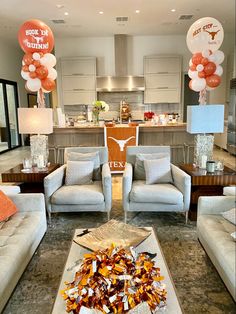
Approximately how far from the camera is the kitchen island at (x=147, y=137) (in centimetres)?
511

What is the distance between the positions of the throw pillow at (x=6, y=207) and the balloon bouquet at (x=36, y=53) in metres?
1.94

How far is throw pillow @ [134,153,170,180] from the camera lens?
139 inches

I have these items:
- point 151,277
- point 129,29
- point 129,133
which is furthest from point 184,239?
point 129,29

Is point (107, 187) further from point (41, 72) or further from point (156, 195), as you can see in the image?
point (41, 72)

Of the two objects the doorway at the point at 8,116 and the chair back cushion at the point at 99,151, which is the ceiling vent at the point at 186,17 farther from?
the doorway at the point at 8,116

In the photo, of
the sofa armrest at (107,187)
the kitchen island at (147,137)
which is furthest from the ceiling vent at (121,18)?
the sofa armrest at (107,187)

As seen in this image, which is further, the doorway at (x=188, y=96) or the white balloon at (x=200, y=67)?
the doorway at (x=188, y=96)

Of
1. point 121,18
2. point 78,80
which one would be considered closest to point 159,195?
point 121,18

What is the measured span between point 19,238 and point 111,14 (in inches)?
222

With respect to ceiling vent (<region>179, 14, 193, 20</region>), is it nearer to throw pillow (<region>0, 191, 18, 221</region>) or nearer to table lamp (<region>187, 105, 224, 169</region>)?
table lamp (<region>187, 105, 224, 169</region>)

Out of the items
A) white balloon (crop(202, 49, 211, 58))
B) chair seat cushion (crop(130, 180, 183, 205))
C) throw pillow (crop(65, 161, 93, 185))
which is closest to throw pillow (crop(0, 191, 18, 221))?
throw pillow (crop(65, 161, 93, 185))

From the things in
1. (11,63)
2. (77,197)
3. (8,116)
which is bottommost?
(77,197)

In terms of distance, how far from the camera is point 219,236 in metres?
2.01

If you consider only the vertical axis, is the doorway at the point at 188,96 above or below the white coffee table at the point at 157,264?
above
